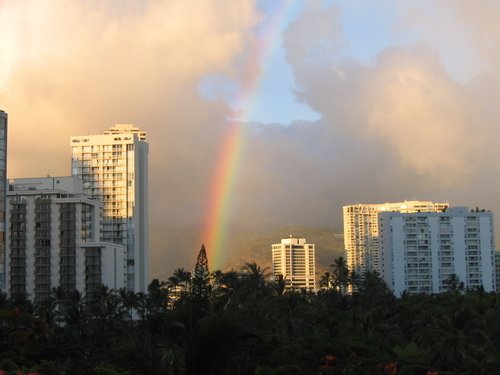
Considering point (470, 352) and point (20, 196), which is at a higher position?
point (20, 196)

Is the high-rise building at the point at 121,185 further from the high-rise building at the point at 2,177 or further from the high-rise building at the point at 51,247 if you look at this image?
the high-rise building at the point at 2,177

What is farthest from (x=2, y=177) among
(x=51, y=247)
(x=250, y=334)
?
(x=51, y=247)

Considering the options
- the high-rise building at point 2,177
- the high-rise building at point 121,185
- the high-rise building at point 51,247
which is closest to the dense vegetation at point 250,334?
the high-rise building at point 2,177

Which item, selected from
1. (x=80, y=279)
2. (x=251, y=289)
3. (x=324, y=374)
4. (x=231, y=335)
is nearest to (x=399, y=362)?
(x=324, y=374)

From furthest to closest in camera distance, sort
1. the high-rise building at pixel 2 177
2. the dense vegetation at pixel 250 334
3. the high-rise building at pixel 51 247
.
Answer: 1. the high-rise building at pixel 51 247
2. the high-rise building at pixel 2 177
3. the dense vegetation at pixel 250 334

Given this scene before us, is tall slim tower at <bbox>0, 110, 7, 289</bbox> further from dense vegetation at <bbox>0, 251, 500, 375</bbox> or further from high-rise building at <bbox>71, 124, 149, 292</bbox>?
high-rise building at <bbox>71, 124, 149, 292</bbox>

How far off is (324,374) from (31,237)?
101937mm

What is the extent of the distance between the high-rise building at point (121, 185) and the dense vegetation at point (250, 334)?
1884 centimetres

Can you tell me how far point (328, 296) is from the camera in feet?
430

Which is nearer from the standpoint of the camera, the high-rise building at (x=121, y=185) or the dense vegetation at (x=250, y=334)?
the dense vegetation at (x=250, y=334)

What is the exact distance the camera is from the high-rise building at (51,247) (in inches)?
5413

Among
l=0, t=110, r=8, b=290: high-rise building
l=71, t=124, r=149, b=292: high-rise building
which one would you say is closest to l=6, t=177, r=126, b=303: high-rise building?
l=71, t=124, r=149, b=292: high-rise building

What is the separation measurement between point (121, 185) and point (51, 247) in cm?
3174

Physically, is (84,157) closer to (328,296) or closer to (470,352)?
(328,296)
